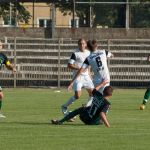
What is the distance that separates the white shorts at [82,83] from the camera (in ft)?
72.1

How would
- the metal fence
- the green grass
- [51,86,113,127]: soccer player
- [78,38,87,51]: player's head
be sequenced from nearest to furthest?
the green grass, [51,86,113,127]: soccer player, [78,38,87,51]: player's head, the metal fence

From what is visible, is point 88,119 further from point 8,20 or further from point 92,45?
point 8,20

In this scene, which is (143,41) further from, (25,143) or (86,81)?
(25,143)

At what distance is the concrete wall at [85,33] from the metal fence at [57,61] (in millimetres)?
2347

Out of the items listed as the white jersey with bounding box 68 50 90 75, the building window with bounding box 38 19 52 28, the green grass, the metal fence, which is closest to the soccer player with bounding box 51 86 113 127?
the green grass

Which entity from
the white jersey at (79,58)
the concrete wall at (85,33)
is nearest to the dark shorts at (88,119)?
the white jersey at (79,58)

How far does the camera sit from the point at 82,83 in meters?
22.1

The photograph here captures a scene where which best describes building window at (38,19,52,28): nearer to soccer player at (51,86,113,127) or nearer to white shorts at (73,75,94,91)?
white shorts at (73,75,94,91)

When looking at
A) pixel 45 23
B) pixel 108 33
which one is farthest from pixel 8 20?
pixel 108 33

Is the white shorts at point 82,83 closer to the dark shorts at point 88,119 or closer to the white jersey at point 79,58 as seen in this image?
the white jersey at point 79,58

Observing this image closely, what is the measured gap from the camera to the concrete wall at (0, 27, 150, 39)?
148 feet

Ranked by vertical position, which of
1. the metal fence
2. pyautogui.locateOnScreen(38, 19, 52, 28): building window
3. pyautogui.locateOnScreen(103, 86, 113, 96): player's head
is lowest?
the metal fence

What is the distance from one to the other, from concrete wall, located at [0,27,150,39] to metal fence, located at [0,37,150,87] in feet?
7.70

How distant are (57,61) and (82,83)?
19.7 metres
